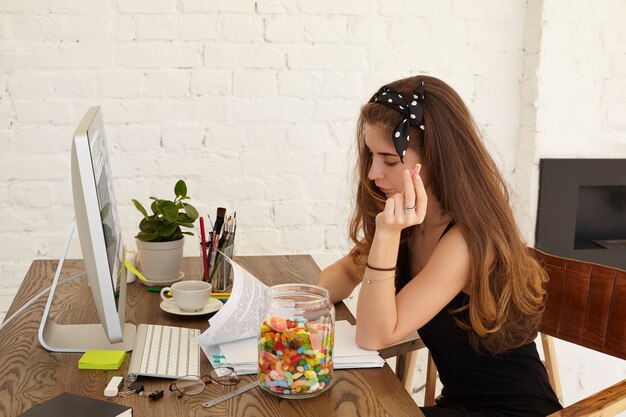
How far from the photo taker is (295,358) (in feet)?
3.62

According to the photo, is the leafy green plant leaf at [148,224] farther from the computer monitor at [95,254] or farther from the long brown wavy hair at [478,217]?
the long brown wavy hair at [478,217]

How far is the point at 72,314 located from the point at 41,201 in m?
0.82

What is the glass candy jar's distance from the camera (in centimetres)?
110

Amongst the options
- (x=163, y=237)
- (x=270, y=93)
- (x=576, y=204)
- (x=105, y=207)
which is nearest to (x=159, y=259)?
(x=163, y=237)

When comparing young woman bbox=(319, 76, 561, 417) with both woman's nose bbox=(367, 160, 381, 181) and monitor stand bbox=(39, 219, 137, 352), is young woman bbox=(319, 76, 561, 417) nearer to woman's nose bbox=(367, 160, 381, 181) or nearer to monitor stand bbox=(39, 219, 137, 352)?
woman's nose bbox=(367, 160, 381, 181)

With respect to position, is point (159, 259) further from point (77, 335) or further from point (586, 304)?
point (586, 304)

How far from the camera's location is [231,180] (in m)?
2.34

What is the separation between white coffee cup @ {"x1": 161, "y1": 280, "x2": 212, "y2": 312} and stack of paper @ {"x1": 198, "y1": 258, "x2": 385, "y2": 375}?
18 cm

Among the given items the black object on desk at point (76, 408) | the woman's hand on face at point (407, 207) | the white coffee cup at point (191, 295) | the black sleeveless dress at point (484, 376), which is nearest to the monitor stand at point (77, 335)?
the white coffee cup at point (191, 295)

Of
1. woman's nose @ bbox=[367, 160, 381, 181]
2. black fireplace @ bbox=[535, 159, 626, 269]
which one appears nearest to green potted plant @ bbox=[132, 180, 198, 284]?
woman's nose @ bbox=[367, 160, 381, 181]

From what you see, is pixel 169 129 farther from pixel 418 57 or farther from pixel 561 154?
pixel 561 154

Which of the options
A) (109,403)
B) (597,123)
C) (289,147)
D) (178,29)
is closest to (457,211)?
(109,403)

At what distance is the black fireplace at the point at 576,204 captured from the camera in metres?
2.53

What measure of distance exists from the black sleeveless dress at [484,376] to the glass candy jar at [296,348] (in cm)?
40
